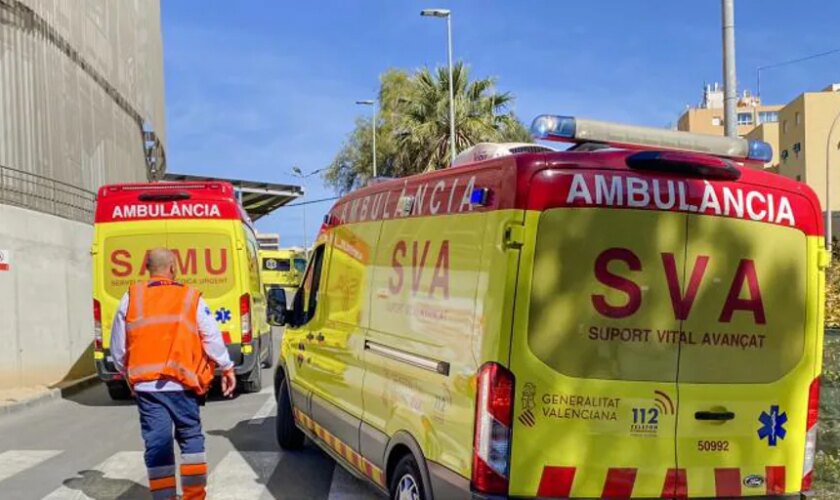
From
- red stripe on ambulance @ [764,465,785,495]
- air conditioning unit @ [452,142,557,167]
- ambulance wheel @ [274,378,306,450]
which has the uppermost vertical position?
air conditioning unit @ [452,142,557,167]

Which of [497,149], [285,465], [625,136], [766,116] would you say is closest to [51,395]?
[285,465]

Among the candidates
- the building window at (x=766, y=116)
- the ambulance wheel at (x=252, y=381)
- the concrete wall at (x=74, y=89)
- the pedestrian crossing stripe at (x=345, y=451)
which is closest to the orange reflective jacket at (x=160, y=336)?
the pedestrian crossing stripe at (x=345, y=451)

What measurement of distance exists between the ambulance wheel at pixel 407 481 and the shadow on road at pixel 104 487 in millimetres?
2354

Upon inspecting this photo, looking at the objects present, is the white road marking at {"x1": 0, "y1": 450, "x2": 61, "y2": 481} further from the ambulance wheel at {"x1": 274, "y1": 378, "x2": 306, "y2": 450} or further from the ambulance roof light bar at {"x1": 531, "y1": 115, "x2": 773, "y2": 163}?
the ambulance roof light bar at {"x1": 531, "y1": 115, "x2": 773, "y2": 163}

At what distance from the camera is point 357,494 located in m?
5.69

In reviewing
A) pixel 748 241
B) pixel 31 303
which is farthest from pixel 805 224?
pixel 31 303

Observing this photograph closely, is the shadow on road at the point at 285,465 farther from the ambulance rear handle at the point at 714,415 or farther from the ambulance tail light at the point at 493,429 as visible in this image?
the ambulance rear handle at the point at 714,415

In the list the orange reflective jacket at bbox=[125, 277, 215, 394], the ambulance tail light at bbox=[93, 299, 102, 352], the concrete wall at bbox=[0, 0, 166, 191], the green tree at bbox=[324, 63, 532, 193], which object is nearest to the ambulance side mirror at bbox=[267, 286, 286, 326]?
the orange reflective jacket at bbox=[125, 277, 215, 394]

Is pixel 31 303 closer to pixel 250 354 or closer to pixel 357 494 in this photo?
pixel 250 354

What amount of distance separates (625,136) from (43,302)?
1028 centimetres

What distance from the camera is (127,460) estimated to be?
686 cm

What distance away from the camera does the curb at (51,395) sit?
948 centimetres

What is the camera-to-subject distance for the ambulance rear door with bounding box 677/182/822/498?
361 centimetres

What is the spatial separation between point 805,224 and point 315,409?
3.66 m
